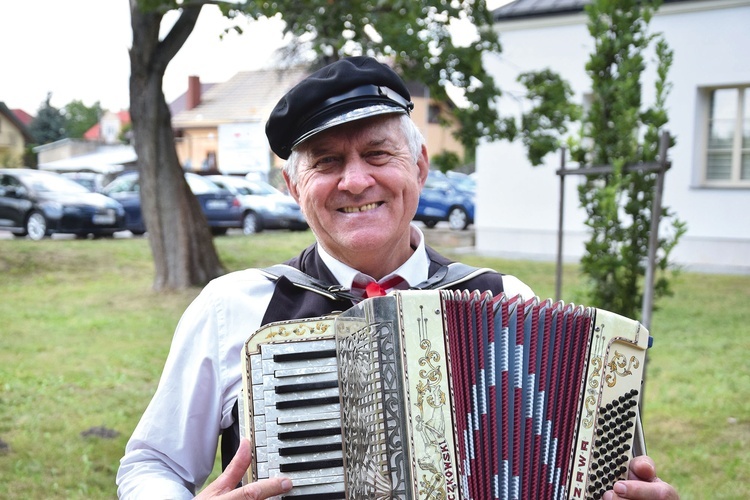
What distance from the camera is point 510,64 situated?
504 inches

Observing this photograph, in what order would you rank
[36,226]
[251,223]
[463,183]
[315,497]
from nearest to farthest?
[315,497], [36,226], [251,223], [463,183]

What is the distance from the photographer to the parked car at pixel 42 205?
13203mm

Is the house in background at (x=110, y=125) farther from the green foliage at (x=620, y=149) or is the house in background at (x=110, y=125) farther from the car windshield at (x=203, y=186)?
the green foliage at (x=620, y=149)

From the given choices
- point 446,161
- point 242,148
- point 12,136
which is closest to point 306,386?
point 446,161

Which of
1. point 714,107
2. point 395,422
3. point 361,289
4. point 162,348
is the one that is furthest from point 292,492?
point 714,107

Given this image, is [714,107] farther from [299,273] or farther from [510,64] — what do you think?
[299,273]

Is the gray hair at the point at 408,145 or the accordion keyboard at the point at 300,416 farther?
the gray hair at the point at 408,145

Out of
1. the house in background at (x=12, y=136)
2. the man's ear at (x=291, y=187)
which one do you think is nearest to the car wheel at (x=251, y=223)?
the man's ear at (x=291, y=187)

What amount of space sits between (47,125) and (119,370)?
3640cm

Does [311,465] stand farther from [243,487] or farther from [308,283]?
[308,283]

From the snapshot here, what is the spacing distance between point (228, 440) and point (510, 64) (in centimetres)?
1155

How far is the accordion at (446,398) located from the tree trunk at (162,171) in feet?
23.6

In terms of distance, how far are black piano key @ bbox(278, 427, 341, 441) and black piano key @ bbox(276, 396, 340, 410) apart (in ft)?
0.18

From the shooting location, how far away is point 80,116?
51750 millimetres
